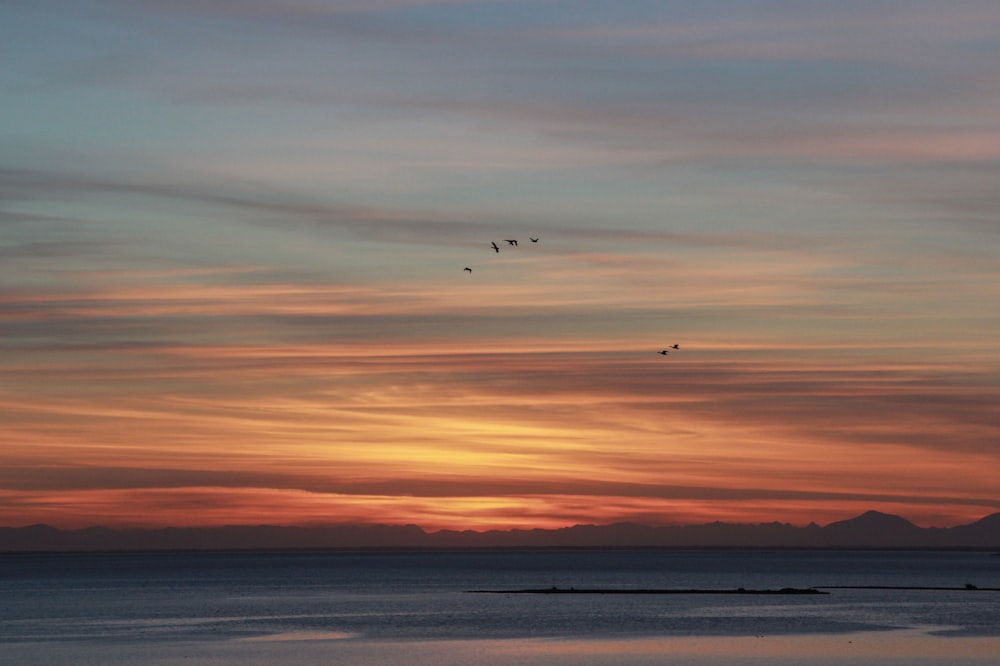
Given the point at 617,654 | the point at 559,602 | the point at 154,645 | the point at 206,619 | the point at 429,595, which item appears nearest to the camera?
the point at 617,654

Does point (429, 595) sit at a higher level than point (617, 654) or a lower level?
higher

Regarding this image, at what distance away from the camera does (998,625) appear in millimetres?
116375

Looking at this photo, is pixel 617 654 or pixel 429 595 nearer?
pixel 617 654

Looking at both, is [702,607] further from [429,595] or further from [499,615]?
[429,595]

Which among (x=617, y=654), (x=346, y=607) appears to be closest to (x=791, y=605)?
(x=346, y=607)

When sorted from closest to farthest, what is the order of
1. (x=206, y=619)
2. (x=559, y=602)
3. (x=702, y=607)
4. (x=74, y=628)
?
(x=74, y=628) → (x=206, y=619) → (x=702, y=607) → (x=559, y=602)

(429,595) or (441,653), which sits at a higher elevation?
(429,595)

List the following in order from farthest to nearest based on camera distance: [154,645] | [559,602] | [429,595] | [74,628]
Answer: [429,595] < [559,602] < [74,628] < [154,645]

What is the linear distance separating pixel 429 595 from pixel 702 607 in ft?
157

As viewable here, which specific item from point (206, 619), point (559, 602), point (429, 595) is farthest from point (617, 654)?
point (429, 595)

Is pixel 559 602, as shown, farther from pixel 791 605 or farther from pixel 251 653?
pixel 251 653

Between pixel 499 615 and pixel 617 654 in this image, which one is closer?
pixel 617 654

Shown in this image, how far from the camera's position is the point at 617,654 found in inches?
3642

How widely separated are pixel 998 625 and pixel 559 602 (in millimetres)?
52143
